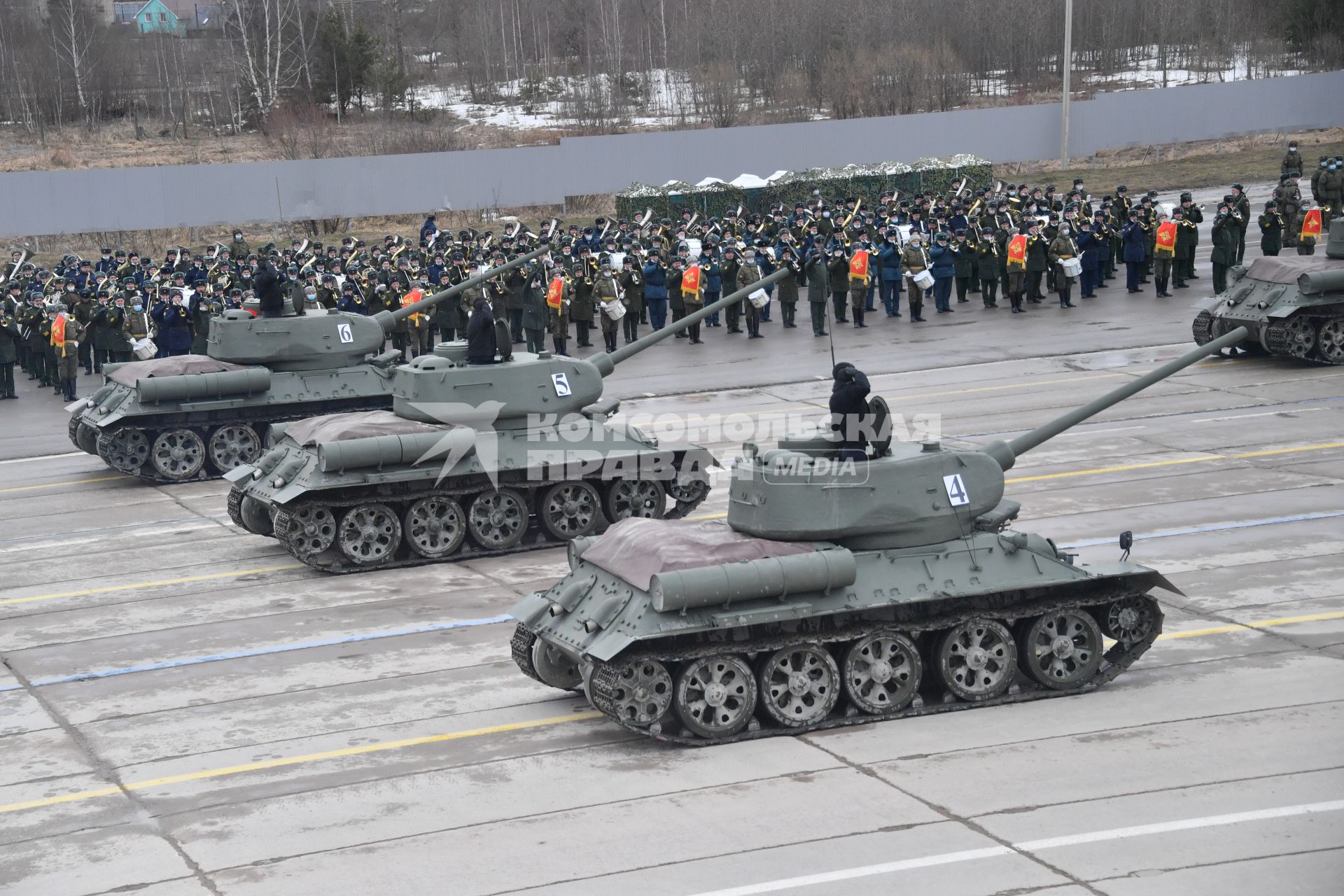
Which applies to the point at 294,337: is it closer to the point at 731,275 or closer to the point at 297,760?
the point at 731,275

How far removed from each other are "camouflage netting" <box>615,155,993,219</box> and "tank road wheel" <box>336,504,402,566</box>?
26898 mm

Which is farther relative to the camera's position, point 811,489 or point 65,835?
point 811,489

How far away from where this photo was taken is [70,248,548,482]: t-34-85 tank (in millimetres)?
23875

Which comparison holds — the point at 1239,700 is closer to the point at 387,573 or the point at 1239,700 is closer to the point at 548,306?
the point at 387,573

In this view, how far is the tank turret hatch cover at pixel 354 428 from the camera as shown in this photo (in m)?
18.7

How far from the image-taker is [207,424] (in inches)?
958

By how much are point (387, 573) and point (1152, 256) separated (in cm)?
2301

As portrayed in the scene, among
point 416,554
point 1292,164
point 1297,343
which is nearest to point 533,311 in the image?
point 1297,343

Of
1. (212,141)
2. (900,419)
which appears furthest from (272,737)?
(212,141)

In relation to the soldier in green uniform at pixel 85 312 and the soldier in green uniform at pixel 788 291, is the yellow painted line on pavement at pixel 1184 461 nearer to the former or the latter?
the soldier in green uniform at pixel 788 291

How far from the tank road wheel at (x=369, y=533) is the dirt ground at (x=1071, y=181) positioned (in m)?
28.2

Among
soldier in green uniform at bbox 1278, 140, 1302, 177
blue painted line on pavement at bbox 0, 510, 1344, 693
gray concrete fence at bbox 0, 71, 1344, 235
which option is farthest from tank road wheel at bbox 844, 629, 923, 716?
gray concrete fence at bbox 0, 71, 1344, 235

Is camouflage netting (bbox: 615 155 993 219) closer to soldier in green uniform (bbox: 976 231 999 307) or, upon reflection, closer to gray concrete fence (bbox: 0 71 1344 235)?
gray concrete fence (bbox: 0 71 1344 235)

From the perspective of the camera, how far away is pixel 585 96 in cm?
6738
